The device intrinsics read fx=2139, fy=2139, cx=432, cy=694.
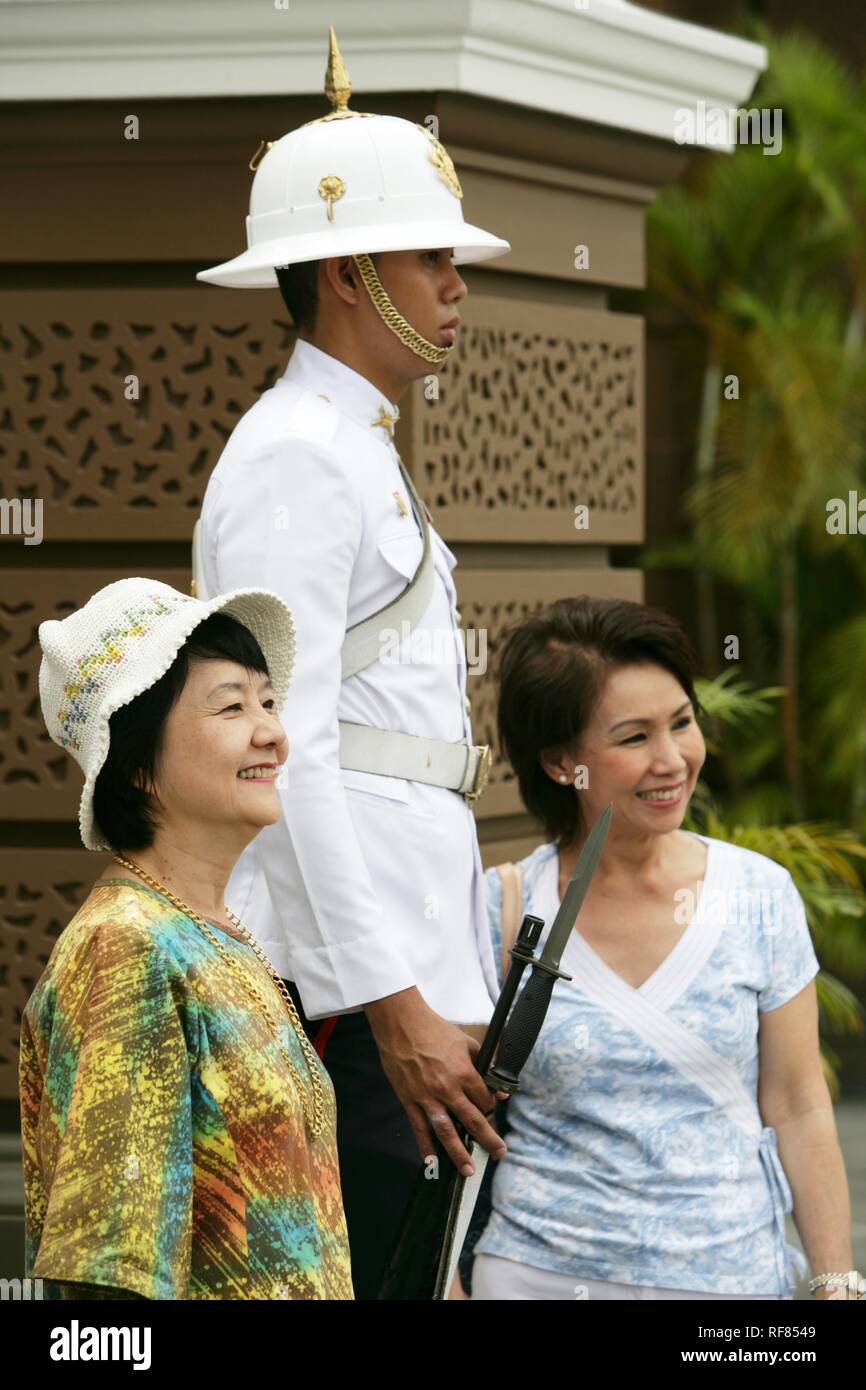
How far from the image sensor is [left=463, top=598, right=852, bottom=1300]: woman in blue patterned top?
9.73 ft

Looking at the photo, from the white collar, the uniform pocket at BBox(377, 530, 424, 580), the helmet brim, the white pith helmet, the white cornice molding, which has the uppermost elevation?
the white cornice molding

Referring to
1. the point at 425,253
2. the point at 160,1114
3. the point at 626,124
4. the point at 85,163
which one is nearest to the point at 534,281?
the point at 626,124

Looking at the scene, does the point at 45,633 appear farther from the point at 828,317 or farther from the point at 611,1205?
the point at 828,317

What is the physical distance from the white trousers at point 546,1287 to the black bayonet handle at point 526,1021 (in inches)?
12.0

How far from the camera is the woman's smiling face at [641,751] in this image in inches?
125

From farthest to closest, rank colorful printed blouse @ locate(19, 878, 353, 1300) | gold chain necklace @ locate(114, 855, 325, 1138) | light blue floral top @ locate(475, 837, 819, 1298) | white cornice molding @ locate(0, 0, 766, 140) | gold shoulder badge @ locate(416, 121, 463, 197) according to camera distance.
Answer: white cornice molding @ locate(0, 0, 766, 140), gold shoulder badge @ locate(416, 121, 463, 197), light blue floral top @ locate(475, 837, 819, 1298), gold chain necklace @ locate(114, 855, 325, 1138), colorful printed blouse @ locate(19, 878, 353, 1300)

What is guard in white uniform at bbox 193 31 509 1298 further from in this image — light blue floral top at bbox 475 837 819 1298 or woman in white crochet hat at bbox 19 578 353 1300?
woman in white crochet hat at bbox 19 578 353 1300

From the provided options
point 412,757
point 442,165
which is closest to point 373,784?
point 412,757

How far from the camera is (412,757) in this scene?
3211 millimetres

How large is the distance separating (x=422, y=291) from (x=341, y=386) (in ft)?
0.63

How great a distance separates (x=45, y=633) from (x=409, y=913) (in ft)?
3.49

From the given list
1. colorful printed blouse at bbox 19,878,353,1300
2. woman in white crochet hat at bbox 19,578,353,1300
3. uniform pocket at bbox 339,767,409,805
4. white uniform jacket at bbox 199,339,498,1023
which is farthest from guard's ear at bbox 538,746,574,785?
colorful printed blouse at bbox 19,878,353,1300

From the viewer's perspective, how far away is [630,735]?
322 cm

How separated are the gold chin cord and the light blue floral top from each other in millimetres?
941
